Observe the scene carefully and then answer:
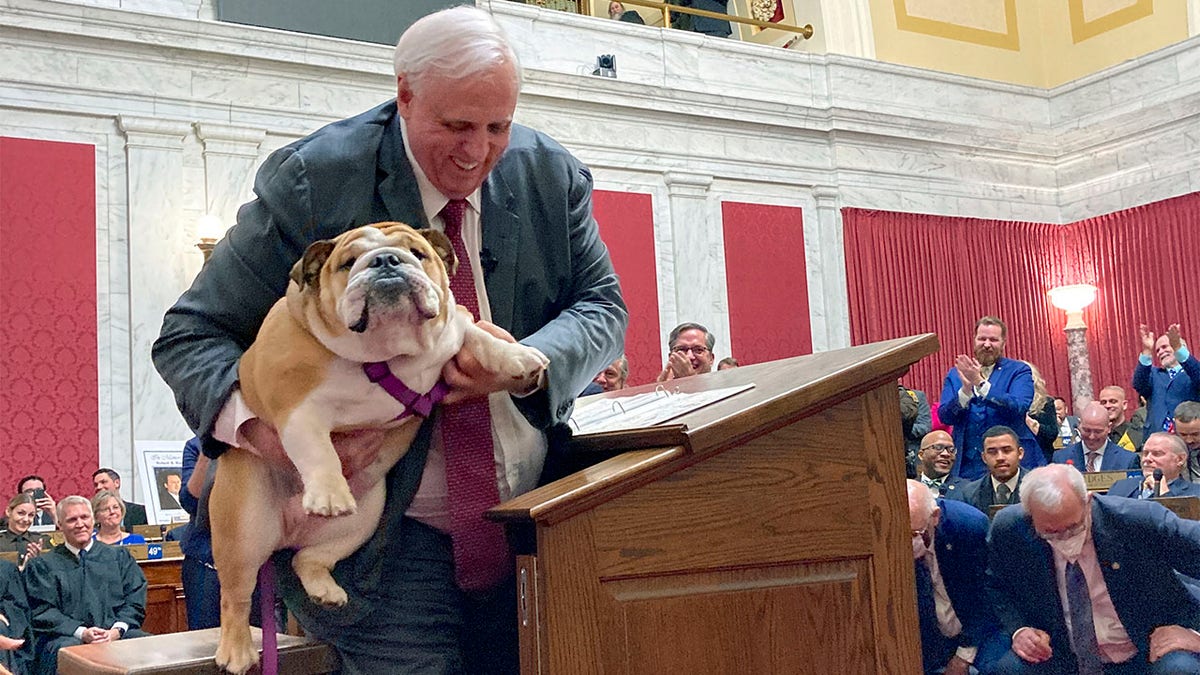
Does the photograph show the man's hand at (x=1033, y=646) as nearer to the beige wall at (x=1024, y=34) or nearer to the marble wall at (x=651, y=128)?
the marble wall at (x=651, y=128)

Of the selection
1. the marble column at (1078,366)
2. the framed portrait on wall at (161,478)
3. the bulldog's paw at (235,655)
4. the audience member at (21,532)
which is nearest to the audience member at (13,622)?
the audience member at (21,532)

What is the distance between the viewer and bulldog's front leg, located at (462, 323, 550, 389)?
5.79 ft

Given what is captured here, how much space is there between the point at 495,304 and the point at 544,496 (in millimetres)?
463

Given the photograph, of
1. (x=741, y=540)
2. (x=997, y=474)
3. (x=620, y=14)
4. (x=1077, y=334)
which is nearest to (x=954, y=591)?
(x=997, y=474)

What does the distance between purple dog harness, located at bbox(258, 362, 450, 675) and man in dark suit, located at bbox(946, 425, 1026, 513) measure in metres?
5.16

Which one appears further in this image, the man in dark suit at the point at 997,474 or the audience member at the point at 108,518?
the audience member at the point at 108,518

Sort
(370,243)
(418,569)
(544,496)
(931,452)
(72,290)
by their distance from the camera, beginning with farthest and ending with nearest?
1. (72,290)
2. (931,452)
3. (418,569)
4. (370,243)
5. (544,496)

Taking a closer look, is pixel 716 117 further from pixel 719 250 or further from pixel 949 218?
pixel 949 218

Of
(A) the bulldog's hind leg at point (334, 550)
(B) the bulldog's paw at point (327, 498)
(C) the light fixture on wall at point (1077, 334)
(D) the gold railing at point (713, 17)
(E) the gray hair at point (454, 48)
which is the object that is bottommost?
(A) the bulldog's hind leg at point (334, 550)

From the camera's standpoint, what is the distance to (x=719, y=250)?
474 inches

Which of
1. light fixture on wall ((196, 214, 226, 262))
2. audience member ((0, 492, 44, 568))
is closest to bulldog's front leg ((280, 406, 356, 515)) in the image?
audience member ((0, 492, 44, 568))

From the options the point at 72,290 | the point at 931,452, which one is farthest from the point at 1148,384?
the point at 72,290

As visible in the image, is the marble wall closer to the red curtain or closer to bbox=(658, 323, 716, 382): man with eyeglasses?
the red curtain

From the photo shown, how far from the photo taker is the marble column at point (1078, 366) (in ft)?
44.7
